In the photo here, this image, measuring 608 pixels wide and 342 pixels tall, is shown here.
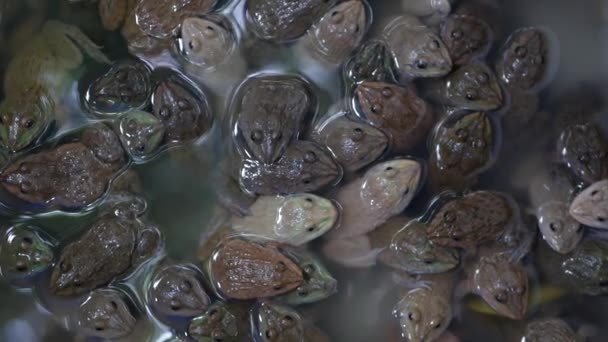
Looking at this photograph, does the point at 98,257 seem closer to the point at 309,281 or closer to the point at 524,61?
the point at 309,281

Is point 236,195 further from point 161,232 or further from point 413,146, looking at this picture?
point 413,146

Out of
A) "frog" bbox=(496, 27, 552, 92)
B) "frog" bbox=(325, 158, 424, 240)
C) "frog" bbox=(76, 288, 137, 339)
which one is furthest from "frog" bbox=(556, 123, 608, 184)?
"frog" bbox=(76, 288, 137, 339)

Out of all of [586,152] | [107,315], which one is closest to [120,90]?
[107,315]

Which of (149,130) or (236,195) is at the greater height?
(149,130)

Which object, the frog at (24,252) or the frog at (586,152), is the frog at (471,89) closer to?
the frog at (586,152)

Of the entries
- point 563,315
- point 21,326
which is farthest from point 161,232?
point 563,315

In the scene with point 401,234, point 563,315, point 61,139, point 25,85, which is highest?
point 25,85

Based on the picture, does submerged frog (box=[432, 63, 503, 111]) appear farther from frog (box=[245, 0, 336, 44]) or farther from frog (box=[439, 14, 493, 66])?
frog (box=[245, 0, 336, 44])

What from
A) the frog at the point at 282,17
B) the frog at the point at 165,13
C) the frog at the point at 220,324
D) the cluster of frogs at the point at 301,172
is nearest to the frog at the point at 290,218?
the cluster of frogs at the point at 301,172
